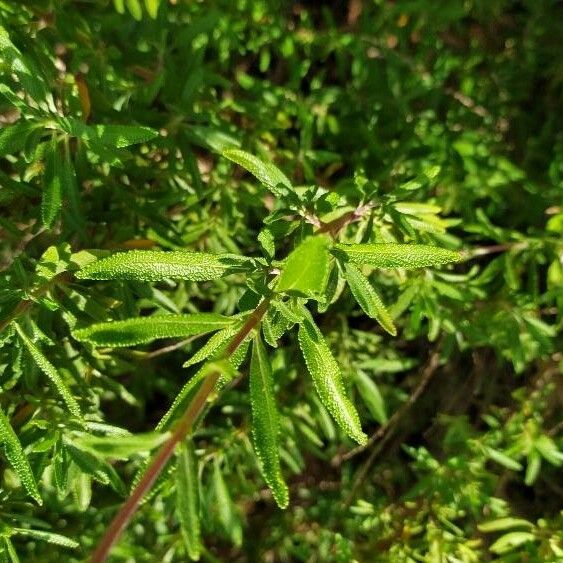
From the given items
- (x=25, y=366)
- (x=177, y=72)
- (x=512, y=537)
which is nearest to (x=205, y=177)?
(x=177, y=72)

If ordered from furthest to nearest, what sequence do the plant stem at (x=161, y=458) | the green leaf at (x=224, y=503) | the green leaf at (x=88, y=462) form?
the green leaf at (x=224, y=503), the green leaf at (x=88, y=462), the plant stem at (x=161, y=458)

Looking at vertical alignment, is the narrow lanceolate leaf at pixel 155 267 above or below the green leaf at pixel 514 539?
above

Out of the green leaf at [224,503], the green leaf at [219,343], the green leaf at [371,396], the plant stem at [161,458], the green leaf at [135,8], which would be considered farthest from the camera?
the green leaf at [371,396]

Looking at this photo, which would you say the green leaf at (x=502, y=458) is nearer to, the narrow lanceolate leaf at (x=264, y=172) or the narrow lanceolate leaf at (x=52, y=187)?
the narrow lanceolate leaf at (x=264, y=172)

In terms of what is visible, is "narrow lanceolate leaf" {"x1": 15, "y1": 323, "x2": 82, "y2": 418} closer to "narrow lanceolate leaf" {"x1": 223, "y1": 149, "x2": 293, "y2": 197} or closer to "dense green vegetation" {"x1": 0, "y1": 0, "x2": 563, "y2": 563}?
"dense green vegetation" {"x1": 0, "y1": 0, "x2": 563, "y2": 563}

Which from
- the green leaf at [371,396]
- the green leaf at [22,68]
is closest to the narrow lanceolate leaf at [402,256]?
the green leaf at [22,68]

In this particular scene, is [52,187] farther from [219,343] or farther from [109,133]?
[219,343]

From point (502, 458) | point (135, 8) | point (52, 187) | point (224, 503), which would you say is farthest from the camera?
point (502, 458)

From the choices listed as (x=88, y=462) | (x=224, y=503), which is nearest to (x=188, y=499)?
(x=88, y=462)
